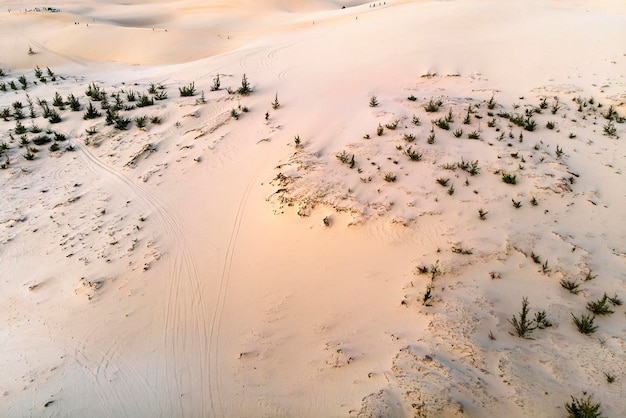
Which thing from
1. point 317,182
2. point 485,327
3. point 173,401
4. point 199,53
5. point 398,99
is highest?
point 199,53

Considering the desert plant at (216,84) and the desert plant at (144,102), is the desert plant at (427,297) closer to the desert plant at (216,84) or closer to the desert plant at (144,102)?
the desert plant at (216,84)

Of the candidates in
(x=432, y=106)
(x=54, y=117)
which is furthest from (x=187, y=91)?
(x=432, y=106)

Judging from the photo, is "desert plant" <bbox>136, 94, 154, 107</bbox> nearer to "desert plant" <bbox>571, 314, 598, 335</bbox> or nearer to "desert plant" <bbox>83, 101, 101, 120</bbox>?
"desert plant" <bbox>83, 101, 101, 120</bbox>

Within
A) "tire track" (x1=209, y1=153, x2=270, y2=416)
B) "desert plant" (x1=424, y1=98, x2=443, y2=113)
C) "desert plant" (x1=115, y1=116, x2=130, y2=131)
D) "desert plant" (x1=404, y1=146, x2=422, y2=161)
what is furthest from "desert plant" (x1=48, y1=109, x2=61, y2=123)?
"desert plant" (x1=424, y1=98, x2=443, y2=113)

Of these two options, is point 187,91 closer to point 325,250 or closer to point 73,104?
point 73,104

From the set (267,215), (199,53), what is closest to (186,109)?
(267,215)

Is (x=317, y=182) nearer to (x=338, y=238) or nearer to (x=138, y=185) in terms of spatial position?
(x=338, y=238)
